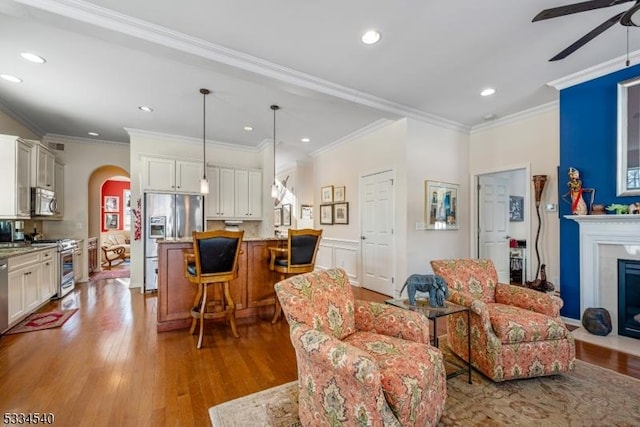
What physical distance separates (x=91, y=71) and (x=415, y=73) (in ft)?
11.8

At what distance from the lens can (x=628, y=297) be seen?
9.84 ft

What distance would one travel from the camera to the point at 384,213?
4.76 m

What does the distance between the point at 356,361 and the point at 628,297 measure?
350cm

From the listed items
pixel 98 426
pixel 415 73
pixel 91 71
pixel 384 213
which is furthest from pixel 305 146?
pixel 98 426

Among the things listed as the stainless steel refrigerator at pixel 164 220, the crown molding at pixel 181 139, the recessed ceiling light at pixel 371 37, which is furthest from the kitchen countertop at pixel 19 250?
the recessed ceiling light at pixel 371 37

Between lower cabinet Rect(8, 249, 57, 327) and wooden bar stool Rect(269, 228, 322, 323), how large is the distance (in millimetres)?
2862

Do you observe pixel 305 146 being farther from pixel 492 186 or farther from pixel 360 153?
pixel 492 186

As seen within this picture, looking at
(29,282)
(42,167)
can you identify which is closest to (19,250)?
(29,282)

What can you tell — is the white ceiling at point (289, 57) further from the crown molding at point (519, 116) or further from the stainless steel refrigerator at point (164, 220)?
the stainless steel refrigerator at point (164, 220)

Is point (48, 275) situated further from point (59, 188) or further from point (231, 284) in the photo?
point (231, 284)

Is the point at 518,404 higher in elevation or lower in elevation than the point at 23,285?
lower

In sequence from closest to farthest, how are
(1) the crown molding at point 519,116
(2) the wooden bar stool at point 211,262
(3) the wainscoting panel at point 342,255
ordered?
(2) the wooden bar stool at point 211,262
(1) the crown molding at point 519,116
(3) the wainscoting panel at point 342,255

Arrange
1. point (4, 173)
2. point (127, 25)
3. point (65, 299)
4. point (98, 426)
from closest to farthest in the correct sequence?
point (98, 426)
point (127, 25)
point (4, 173)
point (65, 299)

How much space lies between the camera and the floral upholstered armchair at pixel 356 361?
1.34m
